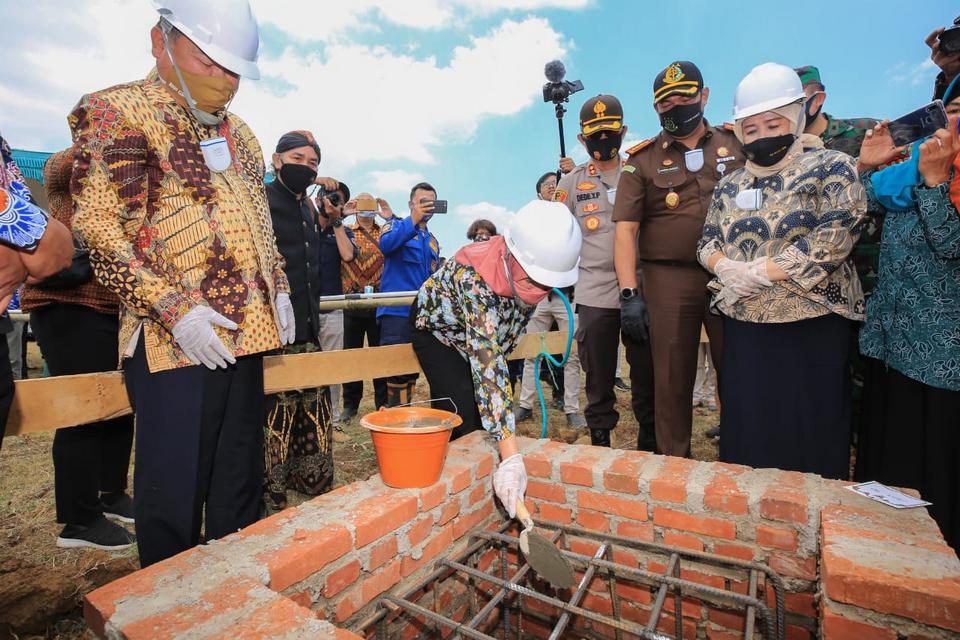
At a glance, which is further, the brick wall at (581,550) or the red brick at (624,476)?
the red brick at (624,476)

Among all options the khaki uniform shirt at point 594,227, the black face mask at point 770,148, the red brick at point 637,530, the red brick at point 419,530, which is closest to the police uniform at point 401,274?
the khaki uniform shirt at point 594,227

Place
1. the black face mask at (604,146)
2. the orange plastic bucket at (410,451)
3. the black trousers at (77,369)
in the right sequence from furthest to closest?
the black face mask at (604,146) → the black trousers at (77,369) → the orange plastic bucket at (410,451)

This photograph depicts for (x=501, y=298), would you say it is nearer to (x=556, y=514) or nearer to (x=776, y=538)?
(x=556, y=514)

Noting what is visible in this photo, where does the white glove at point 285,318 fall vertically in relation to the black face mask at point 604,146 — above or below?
below

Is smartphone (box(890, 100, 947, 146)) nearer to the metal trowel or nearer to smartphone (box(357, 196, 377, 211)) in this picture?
the metal trowel

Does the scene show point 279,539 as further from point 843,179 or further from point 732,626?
point 843,179

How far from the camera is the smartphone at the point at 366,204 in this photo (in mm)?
5160

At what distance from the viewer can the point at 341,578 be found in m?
1.59

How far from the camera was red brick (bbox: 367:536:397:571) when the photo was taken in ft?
5.56

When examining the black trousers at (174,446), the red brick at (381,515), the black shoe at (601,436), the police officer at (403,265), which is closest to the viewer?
the black trousers at (174,446)

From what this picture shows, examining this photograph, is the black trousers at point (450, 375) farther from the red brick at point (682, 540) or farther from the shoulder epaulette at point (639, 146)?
the shoulder epaulette at point (639, 146)

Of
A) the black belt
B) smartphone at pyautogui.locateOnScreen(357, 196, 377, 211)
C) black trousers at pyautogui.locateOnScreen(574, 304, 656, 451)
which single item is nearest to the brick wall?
black trousers at pyautogui.locateOnScreen(574, 304, 656, 451)

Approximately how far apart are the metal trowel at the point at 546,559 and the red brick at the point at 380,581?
0.44 metres

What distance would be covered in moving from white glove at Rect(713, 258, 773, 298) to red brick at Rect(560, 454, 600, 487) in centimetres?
94
